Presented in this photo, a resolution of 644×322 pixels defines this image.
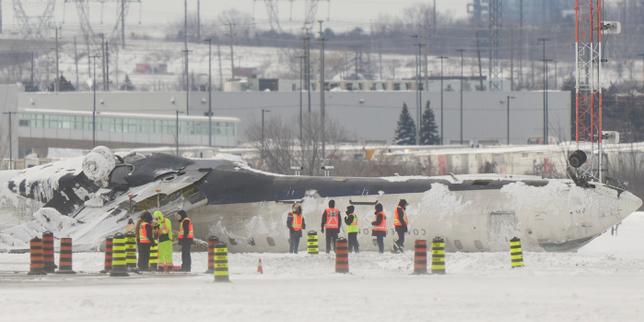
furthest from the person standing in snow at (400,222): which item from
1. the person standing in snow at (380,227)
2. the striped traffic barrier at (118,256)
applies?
the striped traffic barrier at (118,256)

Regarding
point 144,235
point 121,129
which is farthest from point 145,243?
point 121,129

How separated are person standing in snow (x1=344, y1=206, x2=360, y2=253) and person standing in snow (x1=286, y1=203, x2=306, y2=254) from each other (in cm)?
156

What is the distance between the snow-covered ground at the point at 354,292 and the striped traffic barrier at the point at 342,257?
0.39 metres

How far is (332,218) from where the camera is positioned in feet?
136

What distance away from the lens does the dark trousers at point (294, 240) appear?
42625mm

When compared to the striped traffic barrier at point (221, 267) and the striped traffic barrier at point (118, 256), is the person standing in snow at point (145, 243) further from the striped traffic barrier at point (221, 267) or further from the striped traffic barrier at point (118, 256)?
the striped traffic barrier at point (221, 267)

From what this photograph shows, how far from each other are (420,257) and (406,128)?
113 meters

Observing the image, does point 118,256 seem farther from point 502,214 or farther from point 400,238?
point 502,214

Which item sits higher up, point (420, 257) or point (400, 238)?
point (400, 238)

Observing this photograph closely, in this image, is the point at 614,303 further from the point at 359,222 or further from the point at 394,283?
the point at 359,222

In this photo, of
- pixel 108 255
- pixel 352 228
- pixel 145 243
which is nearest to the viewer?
pixel 145 243

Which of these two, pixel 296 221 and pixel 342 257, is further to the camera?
pixel 296 221

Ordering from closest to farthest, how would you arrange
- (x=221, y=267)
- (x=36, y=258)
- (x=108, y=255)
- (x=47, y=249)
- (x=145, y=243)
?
(x=221, y=267), (x=36, y=258), (x=145, y=243), (x=47, y=249), (x=108, y=255)

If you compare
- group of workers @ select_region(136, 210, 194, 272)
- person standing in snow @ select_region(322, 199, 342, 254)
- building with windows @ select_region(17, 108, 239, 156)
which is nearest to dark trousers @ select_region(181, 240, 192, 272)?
group of workers @ select_region(136, 210, 194, 272)
